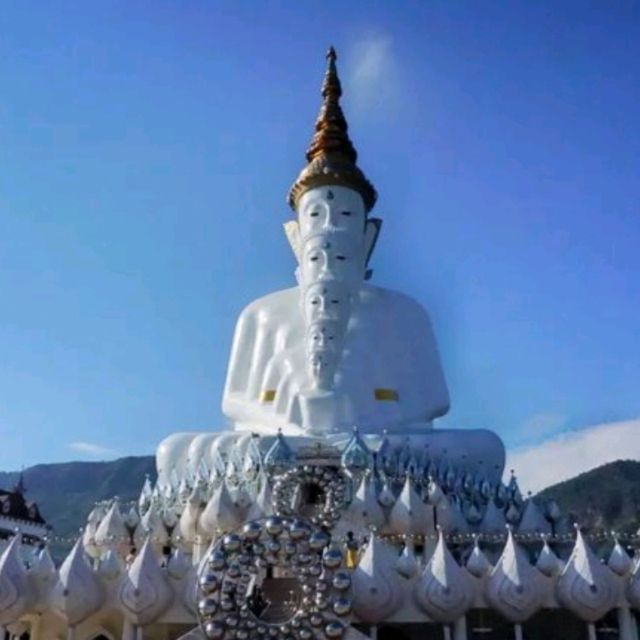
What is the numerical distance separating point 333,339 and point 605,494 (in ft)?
134

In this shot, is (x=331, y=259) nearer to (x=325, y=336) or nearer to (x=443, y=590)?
(x=325, y=336)

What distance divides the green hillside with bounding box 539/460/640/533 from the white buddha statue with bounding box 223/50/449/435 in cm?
2876

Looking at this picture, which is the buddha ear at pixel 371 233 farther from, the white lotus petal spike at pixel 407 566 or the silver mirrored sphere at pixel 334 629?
the silver mirrored sphere at pixel 334 629

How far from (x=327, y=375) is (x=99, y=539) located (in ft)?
21.5

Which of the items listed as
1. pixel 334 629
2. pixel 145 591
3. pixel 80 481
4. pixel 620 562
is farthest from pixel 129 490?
pixel 334 629

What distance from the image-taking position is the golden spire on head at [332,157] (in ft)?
73.7

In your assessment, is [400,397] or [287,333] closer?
[400,397]

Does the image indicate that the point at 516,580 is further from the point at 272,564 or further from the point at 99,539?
the point at 99,539

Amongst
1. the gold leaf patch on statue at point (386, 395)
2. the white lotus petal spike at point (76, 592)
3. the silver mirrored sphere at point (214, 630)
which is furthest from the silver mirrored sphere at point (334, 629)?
the gold leaf patch on statue at point (386, 395)

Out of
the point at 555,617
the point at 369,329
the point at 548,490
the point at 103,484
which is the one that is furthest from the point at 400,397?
the point at 103,484

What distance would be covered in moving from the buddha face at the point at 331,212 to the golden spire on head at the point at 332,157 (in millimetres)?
236

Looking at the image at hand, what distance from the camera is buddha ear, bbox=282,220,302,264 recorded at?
2389 centimetres

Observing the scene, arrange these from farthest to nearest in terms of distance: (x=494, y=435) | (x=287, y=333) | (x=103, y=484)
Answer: (x=103, y=484)
(x=287, y=333)
(x=494, y=435)

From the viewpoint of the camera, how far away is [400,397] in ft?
69.5
